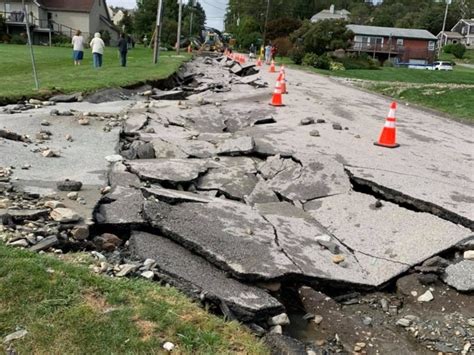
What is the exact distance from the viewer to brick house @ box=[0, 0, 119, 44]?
193 ft

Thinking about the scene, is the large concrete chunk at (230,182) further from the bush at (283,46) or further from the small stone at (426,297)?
the bush at (283,46)

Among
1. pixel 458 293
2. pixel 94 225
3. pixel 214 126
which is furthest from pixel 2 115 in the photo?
pixel 458 293

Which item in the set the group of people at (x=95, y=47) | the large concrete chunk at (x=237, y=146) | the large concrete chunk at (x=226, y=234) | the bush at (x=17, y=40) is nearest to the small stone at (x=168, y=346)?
the large concrete chunk at (x=226, y=234)

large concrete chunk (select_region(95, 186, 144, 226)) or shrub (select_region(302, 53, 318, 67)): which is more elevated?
shrub (select_region(302, 53, 318, 67))

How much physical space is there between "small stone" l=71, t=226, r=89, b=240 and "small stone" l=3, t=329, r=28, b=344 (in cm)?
130

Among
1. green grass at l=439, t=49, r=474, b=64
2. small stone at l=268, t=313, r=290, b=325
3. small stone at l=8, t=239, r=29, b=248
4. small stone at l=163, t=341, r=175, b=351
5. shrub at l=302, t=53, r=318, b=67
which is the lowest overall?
small stone at l=268, t=313, r=290, b=325

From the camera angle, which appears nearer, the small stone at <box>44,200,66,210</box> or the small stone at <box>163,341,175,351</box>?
the small stone at <box>163,341,175,351</box>

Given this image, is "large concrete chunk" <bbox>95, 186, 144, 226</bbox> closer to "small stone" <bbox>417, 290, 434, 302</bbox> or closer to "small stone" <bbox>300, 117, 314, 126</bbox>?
"small stone" <bbox>417, 290, 434, 302</bbox>

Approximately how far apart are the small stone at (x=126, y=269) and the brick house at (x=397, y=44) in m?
72.2

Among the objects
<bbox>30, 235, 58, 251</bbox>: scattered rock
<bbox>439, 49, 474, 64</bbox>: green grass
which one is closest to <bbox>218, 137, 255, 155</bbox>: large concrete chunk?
<bbox>30, 235, 58, 251</bbox>: scattered rock

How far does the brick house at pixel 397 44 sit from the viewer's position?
71.6m

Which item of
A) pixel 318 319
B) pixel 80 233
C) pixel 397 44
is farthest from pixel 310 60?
pixel 397 44

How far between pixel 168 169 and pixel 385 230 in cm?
263

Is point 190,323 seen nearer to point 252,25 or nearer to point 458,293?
point 458,293
